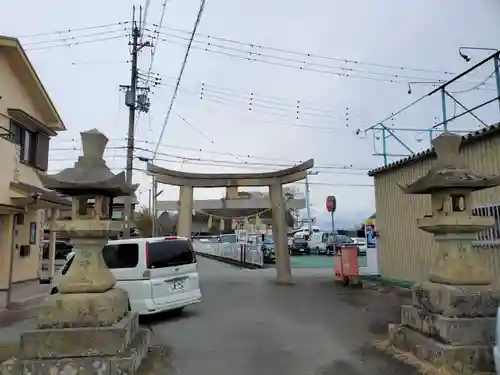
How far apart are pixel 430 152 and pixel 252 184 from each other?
764 centimetres

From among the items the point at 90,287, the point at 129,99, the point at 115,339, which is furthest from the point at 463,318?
the point at 129,99

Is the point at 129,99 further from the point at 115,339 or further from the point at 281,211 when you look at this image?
the point at 115,339

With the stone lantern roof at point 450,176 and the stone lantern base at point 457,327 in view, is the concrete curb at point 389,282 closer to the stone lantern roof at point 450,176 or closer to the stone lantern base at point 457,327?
the stone lantern base at point 457,327

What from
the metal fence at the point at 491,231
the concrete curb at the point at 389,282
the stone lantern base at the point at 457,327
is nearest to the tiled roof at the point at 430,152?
the metal fence at the point at 491,231

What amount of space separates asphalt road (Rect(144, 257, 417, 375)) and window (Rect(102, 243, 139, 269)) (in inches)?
55.0

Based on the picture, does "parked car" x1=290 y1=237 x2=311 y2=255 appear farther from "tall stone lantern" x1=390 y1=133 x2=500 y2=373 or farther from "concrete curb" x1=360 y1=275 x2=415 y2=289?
"tall stone lantern" x1=390 y1=133 x2=500 y2=373

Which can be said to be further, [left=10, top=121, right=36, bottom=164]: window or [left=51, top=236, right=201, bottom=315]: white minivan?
[left=10, top=121, right=36, bottom=164]: window

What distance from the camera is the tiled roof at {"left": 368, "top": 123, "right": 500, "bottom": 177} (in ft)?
32.8

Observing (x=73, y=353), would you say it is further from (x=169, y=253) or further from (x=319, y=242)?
(x=319, y=242)

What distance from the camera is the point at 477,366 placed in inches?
214

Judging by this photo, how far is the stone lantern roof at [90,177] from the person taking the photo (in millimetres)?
5992

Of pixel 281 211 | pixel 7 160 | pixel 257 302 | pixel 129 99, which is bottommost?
pixel 257 302

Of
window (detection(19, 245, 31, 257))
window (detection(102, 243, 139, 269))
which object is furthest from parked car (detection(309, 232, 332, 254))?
window (detection(102, 243, 139, 269))

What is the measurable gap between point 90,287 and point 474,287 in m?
5.04
